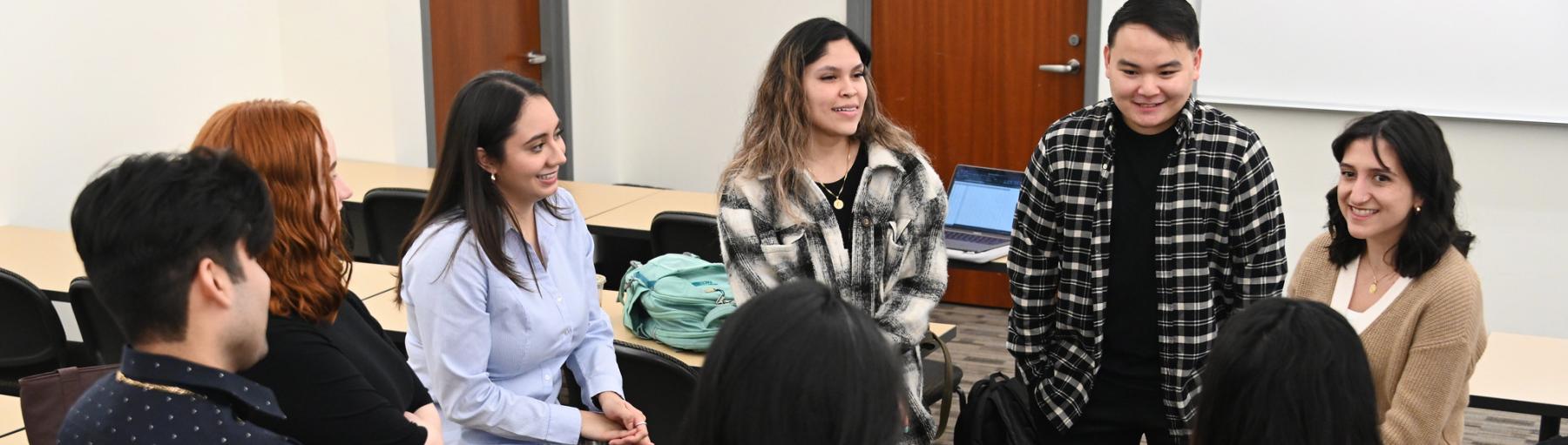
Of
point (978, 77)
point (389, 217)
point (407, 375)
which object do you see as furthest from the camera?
point (978, 77)

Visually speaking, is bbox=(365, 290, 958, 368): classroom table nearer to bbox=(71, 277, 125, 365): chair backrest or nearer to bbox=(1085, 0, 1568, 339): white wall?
bbox=(71, 277, 125, 365): chair backrest

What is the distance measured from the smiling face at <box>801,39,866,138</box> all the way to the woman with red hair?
34.6 inches

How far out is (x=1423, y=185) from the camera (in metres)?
2.16

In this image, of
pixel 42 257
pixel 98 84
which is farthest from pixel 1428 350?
pixel 98 84

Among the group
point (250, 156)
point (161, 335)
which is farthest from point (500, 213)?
point (161, 335)

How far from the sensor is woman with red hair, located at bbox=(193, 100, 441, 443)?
156 cm

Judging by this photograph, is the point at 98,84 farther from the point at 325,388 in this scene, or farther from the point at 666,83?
the point at 325,388

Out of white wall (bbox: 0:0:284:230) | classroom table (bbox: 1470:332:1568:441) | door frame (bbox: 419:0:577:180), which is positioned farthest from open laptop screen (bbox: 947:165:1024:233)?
white wall (bbox: 0:0:284:230)

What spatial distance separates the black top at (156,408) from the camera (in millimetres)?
1273

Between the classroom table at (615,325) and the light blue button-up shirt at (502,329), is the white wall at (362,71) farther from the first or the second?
the light blue button-up shirt at (502,329)

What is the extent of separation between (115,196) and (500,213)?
2.92 ft

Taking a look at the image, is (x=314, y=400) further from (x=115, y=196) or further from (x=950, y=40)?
(x=950, y=40)

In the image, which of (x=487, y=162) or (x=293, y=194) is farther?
(x=487, y=162)

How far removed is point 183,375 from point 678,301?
1.64 meters
